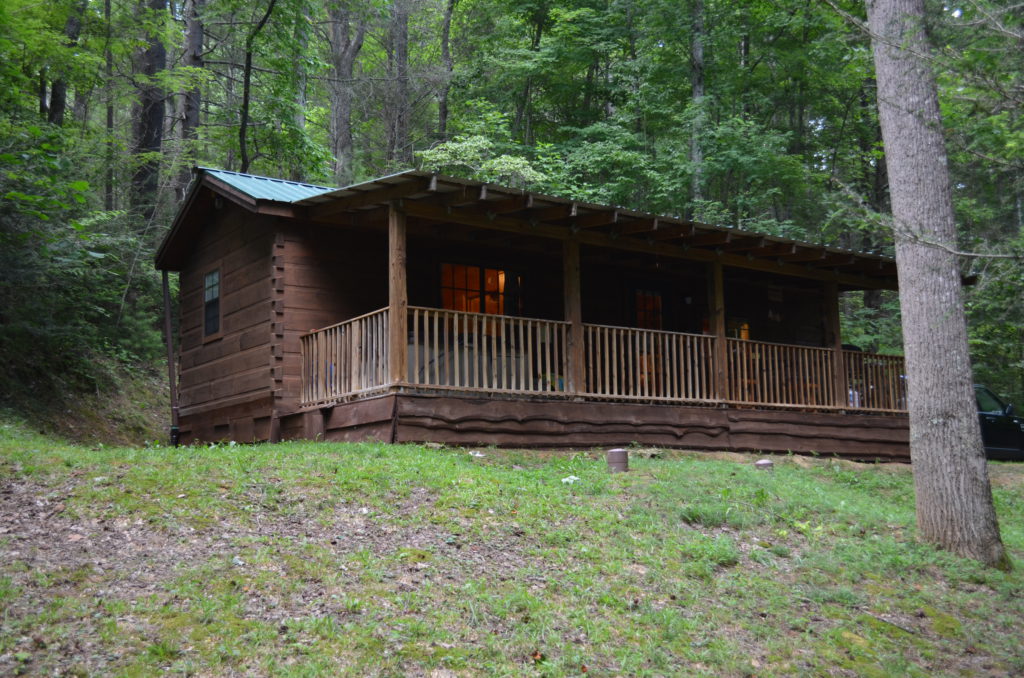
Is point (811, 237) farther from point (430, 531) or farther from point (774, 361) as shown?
point (430, 531)

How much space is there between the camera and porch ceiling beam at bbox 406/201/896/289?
1228cm

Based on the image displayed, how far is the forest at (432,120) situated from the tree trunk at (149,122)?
0.22 feet

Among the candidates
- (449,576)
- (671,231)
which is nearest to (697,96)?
(671,231)

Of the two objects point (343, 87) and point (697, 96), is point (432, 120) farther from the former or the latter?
point (697, 96)

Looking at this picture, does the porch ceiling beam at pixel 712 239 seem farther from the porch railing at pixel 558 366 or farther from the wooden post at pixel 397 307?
the wooden post at pixel 397 307

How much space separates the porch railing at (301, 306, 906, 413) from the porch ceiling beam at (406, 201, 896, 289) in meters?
1.34

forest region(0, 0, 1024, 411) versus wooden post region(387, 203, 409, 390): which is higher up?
forest region(0, 0, 1024, 411)

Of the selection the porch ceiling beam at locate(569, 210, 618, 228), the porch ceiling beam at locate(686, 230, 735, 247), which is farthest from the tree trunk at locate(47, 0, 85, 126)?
the porch ceiling beam at locate(686, 230, 735, 247)

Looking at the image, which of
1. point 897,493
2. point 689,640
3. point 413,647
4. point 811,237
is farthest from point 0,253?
point 811,237

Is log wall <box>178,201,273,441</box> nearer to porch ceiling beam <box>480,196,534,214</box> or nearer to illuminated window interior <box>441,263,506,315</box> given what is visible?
illuminated window interior <box>441,263,506,315</box>

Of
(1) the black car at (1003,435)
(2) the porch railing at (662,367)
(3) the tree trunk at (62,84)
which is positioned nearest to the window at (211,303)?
(3) the tree trunk at (62,84)

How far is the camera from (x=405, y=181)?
444 inches

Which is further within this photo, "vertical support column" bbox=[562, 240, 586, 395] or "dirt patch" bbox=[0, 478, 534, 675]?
"vertical support column" bbox=[562, 240, 586, 395]

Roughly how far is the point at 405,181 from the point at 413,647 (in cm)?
679
